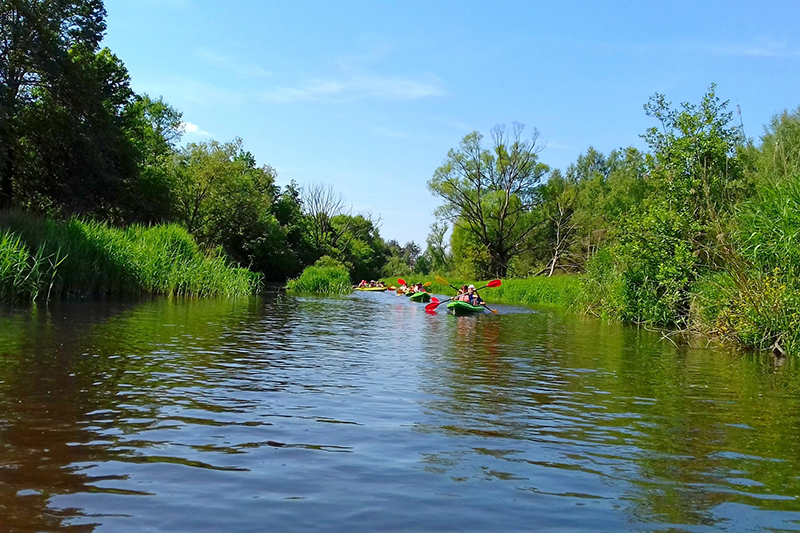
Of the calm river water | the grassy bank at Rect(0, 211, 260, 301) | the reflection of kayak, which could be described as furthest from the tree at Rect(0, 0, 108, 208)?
the calm river water

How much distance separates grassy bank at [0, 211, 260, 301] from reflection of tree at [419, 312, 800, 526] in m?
10.2

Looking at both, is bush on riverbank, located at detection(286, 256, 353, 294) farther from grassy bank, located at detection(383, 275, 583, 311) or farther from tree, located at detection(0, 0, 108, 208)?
tree, located at detection(0, 0, 108, 208)

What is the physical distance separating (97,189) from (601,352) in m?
28.4

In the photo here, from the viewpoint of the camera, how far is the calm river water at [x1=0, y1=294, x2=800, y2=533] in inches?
145

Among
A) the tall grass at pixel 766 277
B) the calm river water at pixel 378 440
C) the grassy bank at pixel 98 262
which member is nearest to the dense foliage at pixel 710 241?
the tall grass at pixel 766 277

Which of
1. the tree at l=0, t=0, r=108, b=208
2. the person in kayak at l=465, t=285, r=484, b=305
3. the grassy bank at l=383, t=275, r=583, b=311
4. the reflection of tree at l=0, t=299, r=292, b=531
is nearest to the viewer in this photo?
the reflection of tree at l=0, t=299, r=292, b=531

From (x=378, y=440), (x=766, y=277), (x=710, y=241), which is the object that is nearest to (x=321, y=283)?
(x=710, y=241)

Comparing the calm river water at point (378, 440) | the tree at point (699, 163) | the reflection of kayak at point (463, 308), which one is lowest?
the calm river water at point (378, 440)

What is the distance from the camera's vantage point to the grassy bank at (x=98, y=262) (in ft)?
51.5

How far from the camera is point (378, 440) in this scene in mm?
5227

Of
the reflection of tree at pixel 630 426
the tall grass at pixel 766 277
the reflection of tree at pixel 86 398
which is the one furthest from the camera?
the tall grass at pixel 766 277

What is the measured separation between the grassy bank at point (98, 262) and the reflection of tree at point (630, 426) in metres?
10.2

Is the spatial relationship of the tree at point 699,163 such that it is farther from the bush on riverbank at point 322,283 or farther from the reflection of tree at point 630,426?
the bush on riverbank at point 322,283

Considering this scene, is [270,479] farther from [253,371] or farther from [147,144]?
[147,144]
